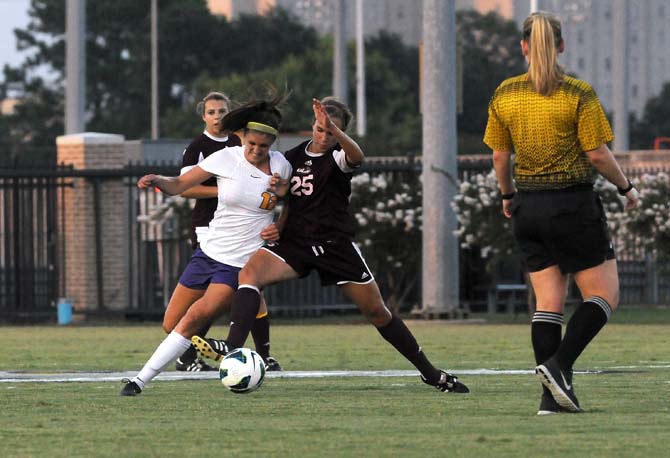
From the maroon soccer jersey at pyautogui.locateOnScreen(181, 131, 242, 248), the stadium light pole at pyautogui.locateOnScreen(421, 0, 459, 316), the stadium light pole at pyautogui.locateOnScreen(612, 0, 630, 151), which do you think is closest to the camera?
the maroon soccer jersey at pyautogui.locateOnScreen(181, 131, 242, 248)

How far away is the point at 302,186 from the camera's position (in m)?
11.3

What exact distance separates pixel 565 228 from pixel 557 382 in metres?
0.80

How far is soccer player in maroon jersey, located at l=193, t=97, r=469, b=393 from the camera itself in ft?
36.7

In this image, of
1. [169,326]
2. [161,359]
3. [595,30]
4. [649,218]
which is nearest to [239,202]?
[161,359]

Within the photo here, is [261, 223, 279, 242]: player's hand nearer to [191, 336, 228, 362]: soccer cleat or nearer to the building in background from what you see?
[191, 336, 228, 362]: soccer cleat

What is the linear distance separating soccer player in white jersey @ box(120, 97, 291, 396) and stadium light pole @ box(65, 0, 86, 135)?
52.9ft

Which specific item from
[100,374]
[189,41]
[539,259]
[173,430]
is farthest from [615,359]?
[189,41]

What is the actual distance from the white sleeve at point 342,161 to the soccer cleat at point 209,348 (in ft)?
4.15

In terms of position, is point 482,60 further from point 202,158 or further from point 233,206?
point 233,206

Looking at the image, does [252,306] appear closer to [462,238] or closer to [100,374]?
[100,374]

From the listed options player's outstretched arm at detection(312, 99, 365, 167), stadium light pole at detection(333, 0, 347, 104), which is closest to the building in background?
stadium light pole at detection(333, 0, 347, 104)

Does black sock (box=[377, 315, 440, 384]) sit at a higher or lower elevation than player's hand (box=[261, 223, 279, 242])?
lower

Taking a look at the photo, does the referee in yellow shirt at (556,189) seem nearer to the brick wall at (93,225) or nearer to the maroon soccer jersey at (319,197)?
the maroon soccer jersey at (319,197)

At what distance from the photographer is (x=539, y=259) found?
9.76 metres
